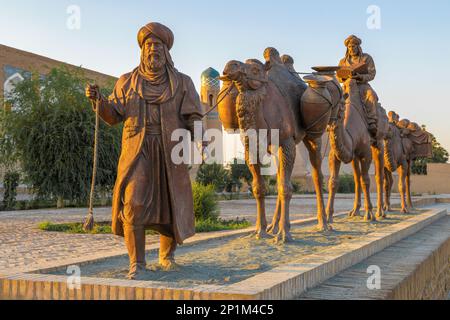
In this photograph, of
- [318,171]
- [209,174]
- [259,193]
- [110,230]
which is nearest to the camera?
[259,193]

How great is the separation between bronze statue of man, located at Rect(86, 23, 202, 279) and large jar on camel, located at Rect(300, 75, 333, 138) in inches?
110

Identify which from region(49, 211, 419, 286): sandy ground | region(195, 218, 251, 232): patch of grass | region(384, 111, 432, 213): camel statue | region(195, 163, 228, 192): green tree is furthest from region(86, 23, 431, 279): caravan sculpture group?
region(195, 163, 228, 192): green tree

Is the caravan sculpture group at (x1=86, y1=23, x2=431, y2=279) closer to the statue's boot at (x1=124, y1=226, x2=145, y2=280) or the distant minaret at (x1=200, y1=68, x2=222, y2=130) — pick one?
the statue's boot at (x1=124, y1=226, x2=145, y2=280)

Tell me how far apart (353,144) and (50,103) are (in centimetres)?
1175

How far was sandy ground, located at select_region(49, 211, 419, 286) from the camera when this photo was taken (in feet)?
16.6

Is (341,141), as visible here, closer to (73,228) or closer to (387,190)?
(387,190)

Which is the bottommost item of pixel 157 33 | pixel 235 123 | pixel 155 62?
pixel 235 123

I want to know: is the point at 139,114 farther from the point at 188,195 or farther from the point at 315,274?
the point at 315,274

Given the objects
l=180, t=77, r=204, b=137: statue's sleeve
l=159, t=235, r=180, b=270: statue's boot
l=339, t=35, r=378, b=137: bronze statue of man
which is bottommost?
l=159, t=235, r=180, b=270: statue's boot

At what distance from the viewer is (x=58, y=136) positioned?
18.2 m

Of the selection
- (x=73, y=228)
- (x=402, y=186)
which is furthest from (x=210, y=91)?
(x=73, y=228)

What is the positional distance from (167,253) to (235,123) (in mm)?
2368

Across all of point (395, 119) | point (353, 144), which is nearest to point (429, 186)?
point (395, 119)
